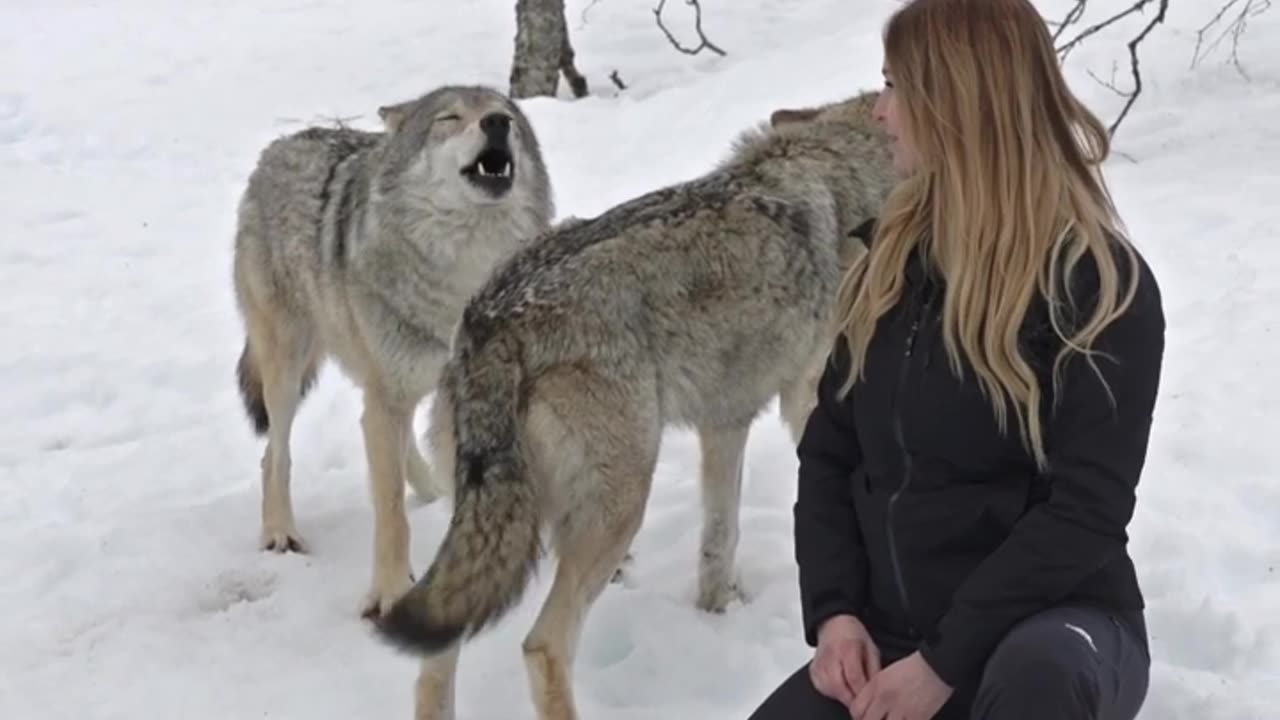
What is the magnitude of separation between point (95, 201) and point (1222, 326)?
7689 mm

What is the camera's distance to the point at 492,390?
3.72 metres

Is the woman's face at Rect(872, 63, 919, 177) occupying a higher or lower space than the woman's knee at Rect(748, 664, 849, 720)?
higher

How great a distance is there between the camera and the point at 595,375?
12.5 feet

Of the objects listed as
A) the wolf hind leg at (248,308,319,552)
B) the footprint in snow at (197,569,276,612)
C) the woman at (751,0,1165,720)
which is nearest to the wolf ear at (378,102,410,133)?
the wolf hind leg at (248,308,319,552)

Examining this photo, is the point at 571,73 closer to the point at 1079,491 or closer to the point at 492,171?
the point at 492,171

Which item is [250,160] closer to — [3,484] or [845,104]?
[3,484]

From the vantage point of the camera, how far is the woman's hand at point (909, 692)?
2.74 metres

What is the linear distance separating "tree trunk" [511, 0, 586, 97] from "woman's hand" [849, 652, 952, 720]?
928 centimetres

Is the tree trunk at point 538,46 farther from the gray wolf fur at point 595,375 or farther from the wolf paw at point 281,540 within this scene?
the gray wolf fur at point 595,375

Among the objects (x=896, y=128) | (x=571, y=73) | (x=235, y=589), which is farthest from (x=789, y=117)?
(x=571, y=73)

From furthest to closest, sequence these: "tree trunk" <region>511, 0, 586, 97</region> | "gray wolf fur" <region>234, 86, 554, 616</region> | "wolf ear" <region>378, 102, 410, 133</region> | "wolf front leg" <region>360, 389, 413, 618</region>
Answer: "tree trunk" <region>511, 0, 586, 97</region> < "wolf ear" <region>378, 102, 410, 133</region> < "wolf front leg" <region>360, 389, 413, 618</region> < "gray wolf fur" <region>234, 86, 554, 616</region>

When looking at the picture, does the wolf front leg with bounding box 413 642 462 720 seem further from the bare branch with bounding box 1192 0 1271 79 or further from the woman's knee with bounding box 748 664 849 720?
the bare branch with bounding box 1192 0 1271 79

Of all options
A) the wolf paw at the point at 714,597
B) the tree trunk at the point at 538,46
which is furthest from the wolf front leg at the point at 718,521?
the tree trunk at the point at 538,46

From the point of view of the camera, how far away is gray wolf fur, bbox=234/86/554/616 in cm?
493
